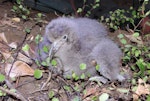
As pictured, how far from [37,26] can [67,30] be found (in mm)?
1133

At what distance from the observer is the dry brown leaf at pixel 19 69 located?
125 inches

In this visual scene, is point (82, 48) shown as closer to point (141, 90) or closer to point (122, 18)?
point (141, 90)

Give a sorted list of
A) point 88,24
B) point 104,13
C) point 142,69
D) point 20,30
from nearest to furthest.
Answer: point 142,69 → point 88,24 → point 20,30 → point 104,13

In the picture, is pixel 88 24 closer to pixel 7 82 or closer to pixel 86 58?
pixel 86 58

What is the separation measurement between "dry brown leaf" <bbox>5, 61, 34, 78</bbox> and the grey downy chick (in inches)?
12.2

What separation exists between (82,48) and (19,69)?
597mm

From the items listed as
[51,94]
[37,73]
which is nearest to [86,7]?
[37,73]

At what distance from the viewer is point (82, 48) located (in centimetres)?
316

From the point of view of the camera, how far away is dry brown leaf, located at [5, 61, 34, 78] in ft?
10.4

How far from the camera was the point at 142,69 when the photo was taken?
10.3 ft

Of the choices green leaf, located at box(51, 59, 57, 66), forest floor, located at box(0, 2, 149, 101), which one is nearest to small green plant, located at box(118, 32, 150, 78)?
forest floor, located at box(0, 2, 149, 101)

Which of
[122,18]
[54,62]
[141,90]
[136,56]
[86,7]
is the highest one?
[86,7]

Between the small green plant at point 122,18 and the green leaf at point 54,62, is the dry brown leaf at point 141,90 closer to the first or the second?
the green leaf at point 54,62

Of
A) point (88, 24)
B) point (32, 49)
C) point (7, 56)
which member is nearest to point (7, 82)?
point (7, 56)
